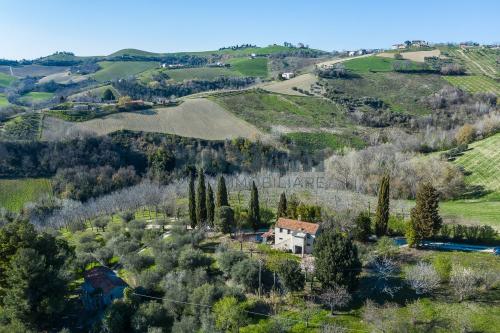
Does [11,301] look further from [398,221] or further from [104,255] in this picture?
[398,221]

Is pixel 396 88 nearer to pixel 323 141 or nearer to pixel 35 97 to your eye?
pixel 323 141

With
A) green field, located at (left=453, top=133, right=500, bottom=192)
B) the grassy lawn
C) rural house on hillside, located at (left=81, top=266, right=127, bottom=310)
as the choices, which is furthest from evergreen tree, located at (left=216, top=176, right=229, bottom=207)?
the grassy lawn

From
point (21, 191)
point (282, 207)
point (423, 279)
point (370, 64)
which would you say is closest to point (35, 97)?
point (21, 191)

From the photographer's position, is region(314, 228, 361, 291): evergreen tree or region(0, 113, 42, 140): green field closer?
region(314, 228, 361, 291): evergreen tree

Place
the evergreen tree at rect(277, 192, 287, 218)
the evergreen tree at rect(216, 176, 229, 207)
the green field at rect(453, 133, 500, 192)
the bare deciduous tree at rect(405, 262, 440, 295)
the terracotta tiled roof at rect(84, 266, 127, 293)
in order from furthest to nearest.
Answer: the green field at rect(453, 133, 500, 192), the evergreen tree at rect(216, 176, 229, 207), the evergreen tree at rect(277, 192, 287, 218), the terracotta tiled roof at rect(84, 266, 127, 293), the bare deciduous tree at rect(405, 262, 440, 295)

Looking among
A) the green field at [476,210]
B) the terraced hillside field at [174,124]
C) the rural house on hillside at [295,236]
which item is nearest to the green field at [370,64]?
the terraced hillside field at [174,124]

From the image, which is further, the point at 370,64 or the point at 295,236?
the point at 370,64

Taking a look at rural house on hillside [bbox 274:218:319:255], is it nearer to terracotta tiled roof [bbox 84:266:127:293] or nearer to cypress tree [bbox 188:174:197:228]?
cypress tree [bbox 188:174:197:228]
